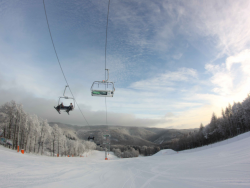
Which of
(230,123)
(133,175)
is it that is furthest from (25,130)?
(230,123)

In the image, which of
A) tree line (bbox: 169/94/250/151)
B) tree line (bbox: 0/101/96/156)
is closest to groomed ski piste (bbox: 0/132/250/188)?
tree line (bbox: 0/101/96/156)

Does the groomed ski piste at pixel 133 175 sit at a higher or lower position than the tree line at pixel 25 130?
lower

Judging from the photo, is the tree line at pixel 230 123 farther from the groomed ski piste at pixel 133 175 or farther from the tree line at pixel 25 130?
the tree line at pixel 25 130

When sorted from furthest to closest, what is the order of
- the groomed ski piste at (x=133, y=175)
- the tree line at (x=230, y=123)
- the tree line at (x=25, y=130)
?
the tree line at (x=230, y=123) < the tree line at (x=25, y=130) < the groomed ski piste at (x=133, y=175)

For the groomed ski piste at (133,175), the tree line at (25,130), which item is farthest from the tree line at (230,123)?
the tree line at (25,130)

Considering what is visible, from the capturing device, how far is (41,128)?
50250 mm

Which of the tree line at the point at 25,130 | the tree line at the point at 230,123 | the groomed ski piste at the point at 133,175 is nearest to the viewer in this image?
the groomed ski piste at the point at 133,175

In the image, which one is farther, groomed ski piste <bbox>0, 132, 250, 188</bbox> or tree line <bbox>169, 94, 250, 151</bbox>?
tree line <bbox>169, 94, 250, 151</bbox>

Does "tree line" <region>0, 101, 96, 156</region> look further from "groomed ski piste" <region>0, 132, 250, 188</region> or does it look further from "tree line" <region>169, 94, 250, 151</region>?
"tree line" <region>169, 94, 250, 151</region>

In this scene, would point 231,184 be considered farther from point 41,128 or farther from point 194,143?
point 194,143

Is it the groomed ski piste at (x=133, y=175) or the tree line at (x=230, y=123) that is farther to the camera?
the tree line at (x=230, y=123)

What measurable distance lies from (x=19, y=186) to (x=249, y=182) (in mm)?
11181

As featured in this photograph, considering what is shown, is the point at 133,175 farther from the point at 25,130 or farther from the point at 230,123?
the point at 230,123

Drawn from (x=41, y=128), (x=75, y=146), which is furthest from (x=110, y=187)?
(x=75, y=146)
